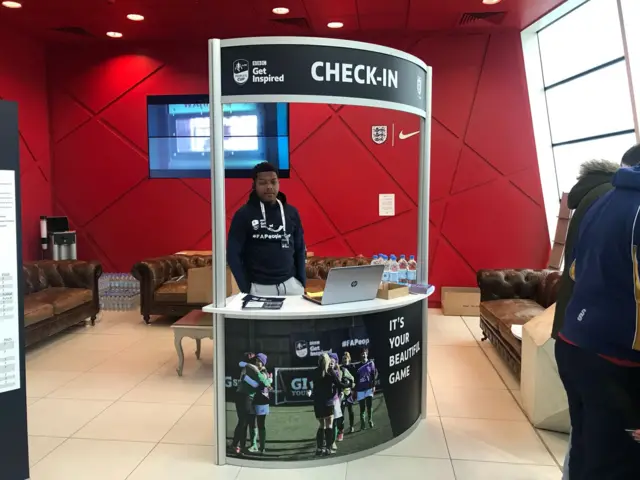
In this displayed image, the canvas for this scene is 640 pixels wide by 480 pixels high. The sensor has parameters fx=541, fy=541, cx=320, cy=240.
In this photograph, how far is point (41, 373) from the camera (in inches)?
188

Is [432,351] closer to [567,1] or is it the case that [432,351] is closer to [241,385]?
[241,385]

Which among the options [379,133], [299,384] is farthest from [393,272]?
[379,133]

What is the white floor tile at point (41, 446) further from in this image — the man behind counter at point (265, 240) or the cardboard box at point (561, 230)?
the cardboard box at point (561, 230)

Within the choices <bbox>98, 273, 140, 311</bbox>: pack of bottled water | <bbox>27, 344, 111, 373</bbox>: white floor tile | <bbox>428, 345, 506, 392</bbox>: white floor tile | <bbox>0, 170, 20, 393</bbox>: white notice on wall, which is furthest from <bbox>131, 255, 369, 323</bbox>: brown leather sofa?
<bbox>0, 170, 20, 393</bbox>: white notice on wall

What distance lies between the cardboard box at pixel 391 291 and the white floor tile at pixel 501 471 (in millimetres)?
1038

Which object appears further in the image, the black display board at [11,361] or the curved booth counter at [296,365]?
the curved booth counter at [296,365]

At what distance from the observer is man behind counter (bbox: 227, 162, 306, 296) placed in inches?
147

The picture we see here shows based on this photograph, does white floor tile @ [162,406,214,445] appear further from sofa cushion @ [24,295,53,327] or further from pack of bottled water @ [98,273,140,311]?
pack of bottled water @ [98,273,140,311]

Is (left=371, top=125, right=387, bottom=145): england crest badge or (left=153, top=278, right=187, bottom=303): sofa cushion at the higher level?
(left=371, top=125, right=387, bottom=145): england crest badge

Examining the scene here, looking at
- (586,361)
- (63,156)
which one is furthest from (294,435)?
(63,156)

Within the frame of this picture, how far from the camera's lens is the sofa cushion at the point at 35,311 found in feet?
17.0

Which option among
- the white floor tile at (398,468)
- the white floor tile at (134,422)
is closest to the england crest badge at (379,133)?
the white floor tile at (134,422)

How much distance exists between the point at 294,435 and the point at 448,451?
38.9 inches

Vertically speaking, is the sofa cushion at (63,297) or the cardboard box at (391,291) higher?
the cardboard box at (391,291)
